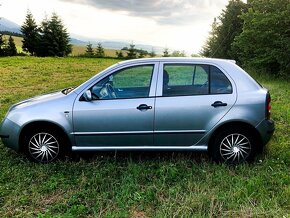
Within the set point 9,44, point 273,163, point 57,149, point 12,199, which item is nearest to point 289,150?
point 273,163

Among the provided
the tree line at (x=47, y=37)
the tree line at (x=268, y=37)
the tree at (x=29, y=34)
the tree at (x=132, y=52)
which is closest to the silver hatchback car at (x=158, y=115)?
the tree line at (x=268, y=37)

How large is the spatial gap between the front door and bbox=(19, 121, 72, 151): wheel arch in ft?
0.52

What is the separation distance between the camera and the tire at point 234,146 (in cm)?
527

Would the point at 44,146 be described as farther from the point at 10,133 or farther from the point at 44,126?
the point at 10,133

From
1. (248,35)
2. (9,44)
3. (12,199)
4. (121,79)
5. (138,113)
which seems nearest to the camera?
(12,199)

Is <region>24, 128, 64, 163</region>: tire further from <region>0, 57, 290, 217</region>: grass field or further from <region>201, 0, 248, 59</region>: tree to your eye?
<region>201, 0, 248, 59</region>: tree

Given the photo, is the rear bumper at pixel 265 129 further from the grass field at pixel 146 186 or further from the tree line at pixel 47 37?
the tree line at pixel 47 37

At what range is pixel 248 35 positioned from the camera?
54.8 ft

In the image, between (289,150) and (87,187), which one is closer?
(87,187)

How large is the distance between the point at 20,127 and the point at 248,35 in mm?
13570

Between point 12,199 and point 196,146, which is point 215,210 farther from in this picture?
point 12,199

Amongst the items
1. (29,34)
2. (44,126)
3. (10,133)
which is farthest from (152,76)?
(29,34)

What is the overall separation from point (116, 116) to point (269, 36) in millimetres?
11831

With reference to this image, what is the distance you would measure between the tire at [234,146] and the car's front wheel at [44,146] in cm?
232
